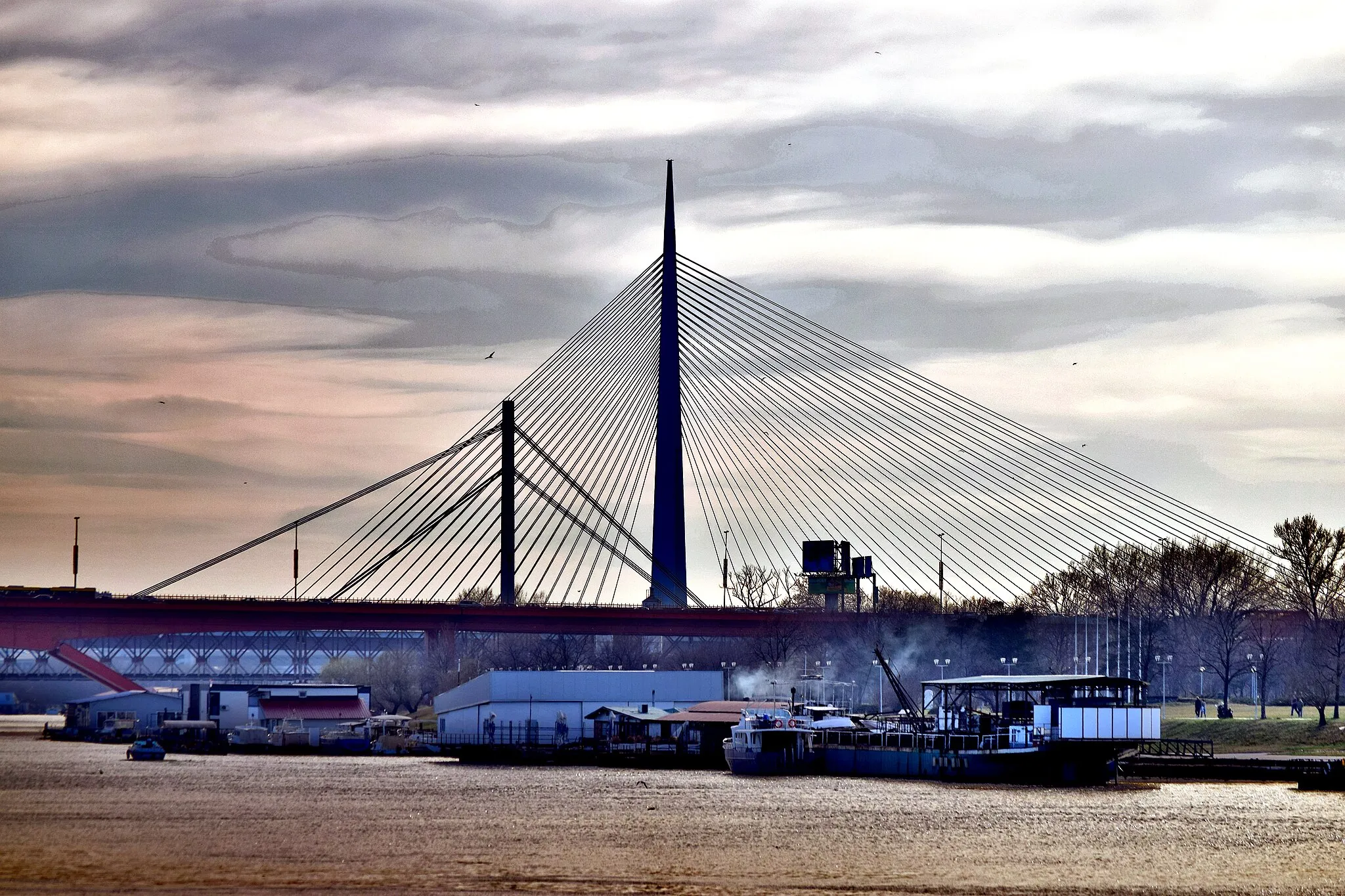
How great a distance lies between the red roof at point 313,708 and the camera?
125m

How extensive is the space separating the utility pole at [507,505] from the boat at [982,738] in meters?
37.3

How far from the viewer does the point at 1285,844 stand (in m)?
56.9

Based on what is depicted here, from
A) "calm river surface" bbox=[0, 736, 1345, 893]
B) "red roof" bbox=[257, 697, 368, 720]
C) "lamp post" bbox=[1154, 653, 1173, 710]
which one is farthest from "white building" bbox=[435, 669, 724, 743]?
"lamp post" bbox=[1154, 653, 1173, 710]

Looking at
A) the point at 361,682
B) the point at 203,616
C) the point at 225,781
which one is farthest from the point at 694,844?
the point at 361,682

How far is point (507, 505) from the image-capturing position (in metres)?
130

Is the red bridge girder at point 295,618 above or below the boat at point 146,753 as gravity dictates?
above

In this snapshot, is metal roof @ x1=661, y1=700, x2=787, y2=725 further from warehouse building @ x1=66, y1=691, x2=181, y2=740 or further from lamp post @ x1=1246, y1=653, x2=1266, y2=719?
warehouse building @ x1=66, y1=691, x2=181, y2=740

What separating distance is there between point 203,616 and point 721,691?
32900mm

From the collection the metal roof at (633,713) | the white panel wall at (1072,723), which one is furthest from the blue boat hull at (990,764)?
the metal roof at (633,713)

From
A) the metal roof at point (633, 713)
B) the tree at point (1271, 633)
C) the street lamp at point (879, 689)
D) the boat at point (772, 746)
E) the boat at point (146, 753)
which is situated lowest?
the boat at point (146, 753)

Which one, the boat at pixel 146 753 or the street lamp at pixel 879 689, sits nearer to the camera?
the boat at pixel 146 753

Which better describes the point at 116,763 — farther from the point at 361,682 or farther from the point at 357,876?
the point at 361,682

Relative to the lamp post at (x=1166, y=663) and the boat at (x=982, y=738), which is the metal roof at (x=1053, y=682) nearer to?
the boat at (x=982, y=738)

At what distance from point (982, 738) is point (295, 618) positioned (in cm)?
5102
